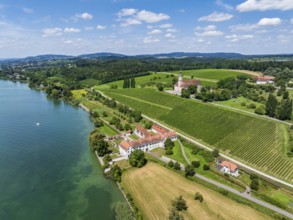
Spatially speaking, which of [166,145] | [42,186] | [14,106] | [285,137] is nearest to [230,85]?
[285,137]

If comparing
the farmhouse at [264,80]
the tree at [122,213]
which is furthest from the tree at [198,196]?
the farmhouse at [264,80]

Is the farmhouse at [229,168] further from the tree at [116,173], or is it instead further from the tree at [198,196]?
the tree at [116,173]

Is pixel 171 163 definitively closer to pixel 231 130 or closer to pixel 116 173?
pixel 116 173

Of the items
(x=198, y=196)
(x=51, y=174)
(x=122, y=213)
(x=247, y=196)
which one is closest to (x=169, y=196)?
(x=198, y=196)

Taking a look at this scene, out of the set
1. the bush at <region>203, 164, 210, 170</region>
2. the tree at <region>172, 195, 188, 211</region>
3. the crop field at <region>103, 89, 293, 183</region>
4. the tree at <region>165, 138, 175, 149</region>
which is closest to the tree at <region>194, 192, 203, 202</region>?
the tree at <region>172, 195, 188, 211</region>

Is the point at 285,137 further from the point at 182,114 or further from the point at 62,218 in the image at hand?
the point at 62,218

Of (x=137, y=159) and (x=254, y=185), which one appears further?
(x=137, y=159)
